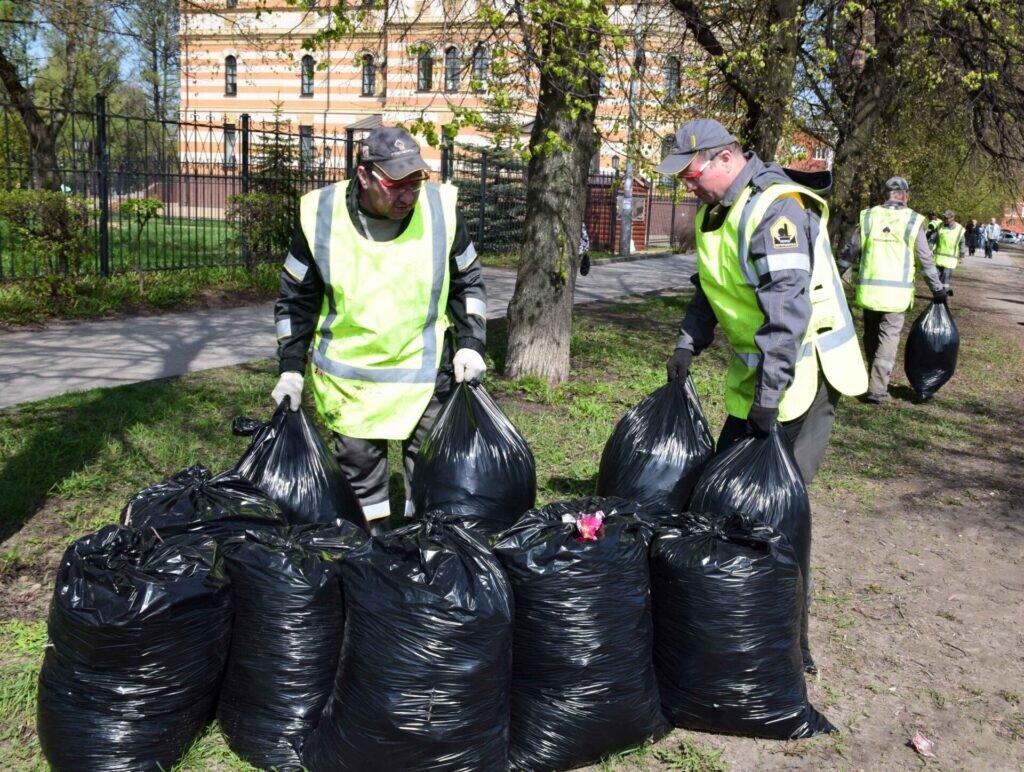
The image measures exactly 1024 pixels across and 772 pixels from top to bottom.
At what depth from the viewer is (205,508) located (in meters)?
2.86

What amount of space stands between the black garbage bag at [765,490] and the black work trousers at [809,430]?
10.1 inches

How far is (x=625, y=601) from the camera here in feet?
9.01

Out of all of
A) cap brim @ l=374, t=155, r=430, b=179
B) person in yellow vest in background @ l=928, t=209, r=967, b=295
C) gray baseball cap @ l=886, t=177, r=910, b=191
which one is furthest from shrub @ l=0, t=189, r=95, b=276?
person in yellow vest in background @ l=928, t=209, r=967, b=295

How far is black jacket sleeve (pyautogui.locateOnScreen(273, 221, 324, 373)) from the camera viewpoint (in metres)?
3.26

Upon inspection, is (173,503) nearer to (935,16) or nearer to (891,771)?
(891,771)

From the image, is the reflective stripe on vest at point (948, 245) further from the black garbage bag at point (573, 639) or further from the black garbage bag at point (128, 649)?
the black garbage bag at point (128, 649)

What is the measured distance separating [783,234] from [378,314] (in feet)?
4.33

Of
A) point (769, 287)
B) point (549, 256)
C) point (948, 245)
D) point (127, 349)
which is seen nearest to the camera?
point (769, 287)

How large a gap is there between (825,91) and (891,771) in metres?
16.8

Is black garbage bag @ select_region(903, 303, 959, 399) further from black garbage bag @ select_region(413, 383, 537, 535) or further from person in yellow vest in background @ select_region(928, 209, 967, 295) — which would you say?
person in yellow vest in background @ select_region(928, 209, 967, 295)

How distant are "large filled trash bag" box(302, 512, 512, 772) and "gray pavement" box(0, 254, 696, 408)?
4.51 m

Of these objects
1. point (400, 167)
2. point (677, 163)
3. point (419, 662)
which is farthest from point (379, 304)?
point (419, 662)

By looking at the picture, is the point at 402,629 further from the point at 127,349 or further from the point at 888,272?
the point at 127,349

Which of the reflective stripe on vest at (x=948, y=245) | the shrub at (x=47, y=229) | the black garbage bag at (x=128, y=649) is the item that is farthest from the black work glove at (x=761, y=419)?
the reflective stripe on vest at (x=948, y=245)
